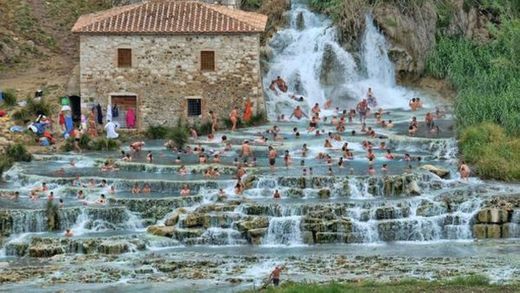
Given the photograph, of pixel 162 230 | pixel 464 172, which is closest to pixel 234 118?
pixel 464 172

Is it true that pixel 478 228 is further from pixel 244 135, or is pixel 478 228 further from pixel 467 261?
pixel 244 135

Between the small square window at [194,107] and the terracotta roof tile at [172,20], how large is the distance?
2.83 meters

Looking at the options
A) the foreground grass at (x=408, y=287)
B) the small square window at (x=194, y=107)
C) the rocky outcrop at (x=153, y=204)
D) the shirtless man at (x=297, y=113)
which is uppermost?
the small square window at (x=194, y=107)

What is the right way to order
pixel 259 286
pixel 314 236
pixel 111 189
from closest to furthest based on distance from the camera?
pixel 259 286, pixel 314 236, pixel 111 189

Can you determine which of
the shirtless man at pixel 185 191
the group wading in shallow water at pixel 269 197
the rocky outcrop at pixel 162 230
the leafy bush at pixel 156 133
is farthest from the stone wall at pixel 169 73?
the rocky outcrop at pixel 162 230

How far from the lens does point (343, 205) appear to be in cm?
3959

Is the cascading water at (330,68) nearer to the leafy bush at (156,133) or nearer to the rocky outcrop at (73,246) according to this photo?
the leafy bush at (156,133)

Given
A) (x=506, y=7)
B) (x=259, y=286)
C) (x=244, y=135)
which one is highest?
(x=506, y=7)

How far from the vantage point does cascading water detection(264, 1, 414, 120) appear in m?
56.8

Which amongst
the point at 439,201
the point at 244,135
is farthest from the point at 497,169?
the point at 244,135

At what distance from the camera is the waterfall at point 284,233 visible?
38100mm

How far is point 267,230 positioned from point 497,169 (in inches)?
370

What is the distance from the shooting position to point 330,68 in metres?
57.7

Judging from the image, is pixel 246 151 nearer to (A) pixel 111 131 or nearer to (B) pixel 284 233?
(A) pixel 111 131
